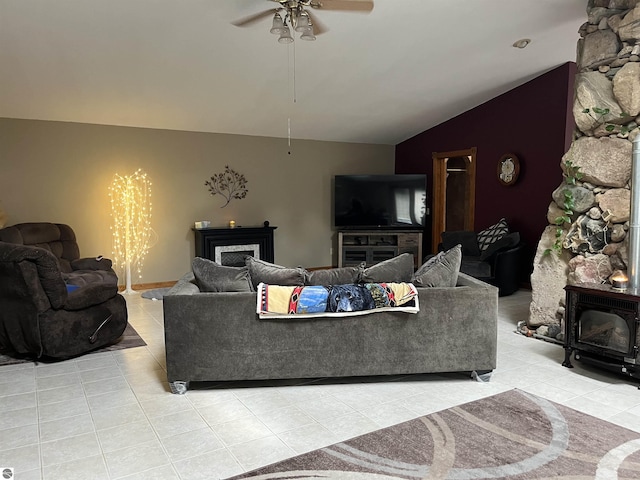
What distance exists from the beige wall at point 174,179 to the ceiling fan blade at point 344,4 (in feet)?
12.7

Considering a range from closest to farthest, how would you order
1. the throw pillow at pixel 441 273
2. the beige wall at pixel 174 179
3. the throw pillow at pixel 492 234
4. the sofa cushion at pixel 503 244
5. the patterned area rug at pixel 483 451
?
the patterned area rug at pixel 483 451, the throw pillow at pixel 441 273, the beige wall at pixel 174 179, the sofa cushion at pixel 503 244, the throw pillow at pixel 492 234

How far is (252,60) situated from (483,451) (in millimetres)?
4197

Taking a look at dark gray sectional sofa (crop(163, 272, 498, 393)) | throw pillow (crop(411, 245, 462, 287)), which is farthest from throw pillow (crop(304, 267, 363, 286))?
throw pillow (crop(411, 245, 462, 287))

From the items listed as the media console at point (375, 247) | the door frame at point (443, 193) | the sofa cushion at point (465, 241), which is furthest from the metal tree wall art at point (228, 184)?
the door frame at point (443, 193)

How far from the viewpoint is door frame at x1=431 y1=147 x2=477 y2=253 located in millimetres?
7688

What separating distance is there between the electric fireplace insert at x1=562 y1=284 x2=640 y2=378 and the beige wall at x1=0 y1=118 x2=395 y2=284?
4904 mm

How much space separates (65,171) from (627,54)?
6094mm

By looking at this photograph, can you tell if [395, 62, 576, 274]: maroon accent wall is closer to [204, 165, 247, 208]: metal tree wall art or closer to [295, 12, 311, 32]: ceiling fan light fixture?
[204, 165, 247, 208]: metal tree wall art

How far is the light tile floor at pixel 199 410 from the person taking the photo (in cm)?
244

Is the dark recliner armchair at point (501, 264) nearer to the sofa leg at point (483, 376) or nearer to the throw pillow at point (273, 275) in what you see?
the sofa leg at point (483, 376)

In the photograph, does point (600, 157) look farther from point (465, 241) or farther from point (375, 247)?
point (375, 247)

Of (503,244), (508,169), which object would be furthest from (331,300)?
(508,169)

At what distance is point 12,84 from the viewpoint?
4.98 meters

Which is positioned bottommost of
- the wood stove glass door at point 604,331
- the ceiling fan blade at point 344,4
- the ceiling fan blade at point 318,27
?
the wood stove glass door at point 604,331
